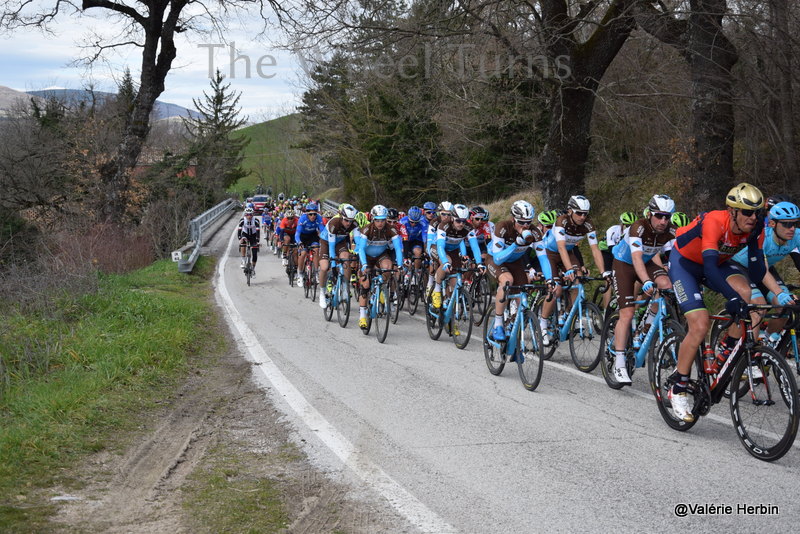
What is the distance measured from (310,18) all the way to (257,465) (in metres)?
12.2

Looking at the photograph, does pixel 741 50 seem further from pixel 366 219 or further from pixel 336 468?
pixel 336 468

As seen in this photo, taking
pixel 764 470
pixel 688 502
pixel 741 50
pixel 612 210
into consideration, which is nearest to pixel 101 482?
pixel 688 502

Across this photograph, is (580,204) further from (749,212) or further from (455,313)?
(749,212)

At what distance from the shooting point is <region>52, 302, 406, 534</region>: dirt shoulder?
460 centimetres

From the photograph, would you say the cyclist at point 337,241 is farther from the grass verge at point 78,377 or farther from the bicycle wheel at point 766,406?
the bicycle wheel at point 766,406

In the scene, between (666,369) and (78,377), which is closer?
(666,369)

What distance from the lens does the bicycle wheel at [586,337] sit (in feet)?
29.8

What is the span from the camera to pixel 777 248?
761 centimetres

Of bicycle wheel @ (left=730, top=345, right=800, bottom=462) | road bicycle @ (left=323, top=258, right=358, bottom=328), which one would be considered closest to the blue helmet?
bicycle wheel @ (left=730, top=345, right=800, bottom=462)

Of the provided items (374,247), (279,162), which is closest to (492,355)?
(374,247)

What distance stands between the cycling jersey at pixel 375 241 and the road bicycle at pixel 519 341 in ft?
10.9

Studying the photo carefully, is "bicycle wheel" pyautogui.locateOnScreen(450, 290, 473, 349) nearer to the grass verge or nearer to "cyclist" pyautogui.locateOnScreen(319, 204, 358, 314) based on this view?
"cyclist" pyautogui.locateOnScreen(319, 204, 358, 314)

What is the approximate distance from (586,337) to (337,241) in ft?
19.7

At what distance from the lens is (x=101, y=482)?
5.38 meters
